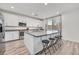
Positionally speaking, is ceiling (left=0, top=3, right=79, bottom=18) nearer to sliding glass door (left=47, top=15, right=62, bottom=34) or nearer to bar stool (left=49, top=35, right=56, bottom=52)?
sliding glass door (left=47, top=15, right=62, bottom=34)

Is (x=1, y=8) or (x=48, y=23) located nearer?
(x=1, y=8)

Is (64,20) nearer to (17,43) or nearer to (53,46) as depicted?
(53,46)

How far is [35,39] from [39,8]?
2.80ft

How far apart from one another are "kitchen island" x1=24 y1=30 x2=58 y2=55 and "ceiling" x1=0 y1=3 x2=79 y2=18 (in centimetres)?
53

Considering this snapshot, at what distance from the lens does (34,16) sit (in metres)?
2.42

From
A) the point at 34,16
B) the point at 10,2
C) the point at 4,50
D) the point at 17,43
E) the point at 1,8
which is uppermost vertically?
the point at 10,2

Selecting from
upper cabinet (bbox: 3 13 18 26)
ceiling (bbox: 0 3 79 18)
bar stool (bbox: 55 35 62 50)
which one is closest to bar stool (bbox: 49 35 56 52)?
bar stool (bbox: 55 35 62 50)

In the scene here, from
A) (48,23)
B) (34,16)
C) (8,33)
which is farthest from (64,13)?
(8,33)

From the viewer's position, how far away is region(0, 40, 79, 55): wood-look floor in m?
2.28

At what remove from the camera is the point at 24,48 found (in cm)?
242

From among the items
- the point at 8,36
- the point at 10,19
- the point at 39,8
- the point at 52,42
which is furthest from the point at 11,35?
the point at 52,42

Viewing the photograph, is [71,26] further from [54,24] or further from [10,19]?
[10,19]

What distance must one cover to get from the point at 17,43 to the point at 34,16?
886mm

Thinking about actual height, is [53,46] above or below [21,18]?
below
